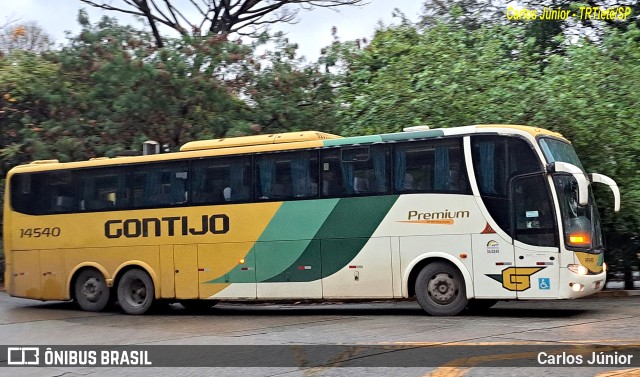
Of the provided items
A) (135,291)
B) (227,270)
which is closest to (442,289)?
(227,270)

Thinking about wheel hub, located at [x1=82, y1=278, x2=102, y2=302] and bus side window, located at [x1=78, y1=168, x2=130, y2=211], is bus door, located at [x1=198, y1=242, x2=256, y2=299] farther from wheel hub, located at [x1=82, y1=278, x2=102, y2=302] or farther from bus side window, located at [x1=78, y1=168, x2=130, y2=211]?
wheel hub, located at [x1=82, y1=278, x2=102, y2=302]

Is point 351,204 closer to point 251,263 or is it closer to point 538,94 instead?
point 251,263

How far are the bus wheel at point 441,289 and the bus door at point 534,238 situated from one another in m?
1.04

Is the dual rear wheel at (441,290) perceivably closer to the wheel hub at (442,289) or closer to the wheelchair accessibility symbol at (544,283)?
the wheel hub at (442,289)

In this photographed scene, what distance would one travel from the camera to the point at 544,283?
544 inches

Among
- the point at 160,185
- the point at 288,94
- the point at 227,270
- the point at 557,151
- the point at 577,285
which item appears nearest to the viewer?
the point at 577,285

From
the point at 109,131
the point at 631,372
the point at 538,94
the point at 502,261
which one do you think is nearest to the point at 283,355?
the point at 631,372

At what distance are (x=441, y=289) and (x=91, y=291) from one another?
25.3ft

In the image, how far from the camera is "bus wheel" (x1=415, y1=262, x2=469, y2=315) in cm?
1462

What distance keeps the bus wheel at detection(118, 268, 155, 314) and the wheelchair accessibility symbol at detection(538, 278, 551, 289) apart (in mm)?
7780

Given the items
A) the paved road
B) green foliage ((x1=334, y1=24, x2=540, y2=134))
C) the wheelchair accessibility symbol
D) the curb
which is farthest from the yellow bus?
the curb

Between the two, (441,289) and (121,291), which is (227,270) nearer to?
(121,291)

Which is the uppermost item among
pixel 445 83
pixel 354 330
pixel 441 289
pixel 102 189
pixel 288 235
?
pixel 445 83

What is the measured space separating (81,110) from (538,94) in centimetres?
1207
